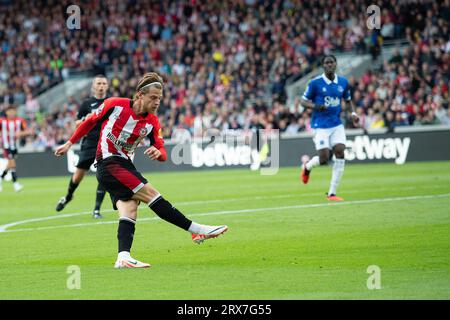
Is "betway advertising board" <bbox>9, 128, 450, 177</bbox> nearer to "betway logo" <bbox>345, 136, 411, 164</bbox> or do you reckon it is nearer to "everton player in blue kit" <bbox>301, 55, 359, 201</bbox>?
"betway logo" <bbox>345, 136, 411, 164</bbox>

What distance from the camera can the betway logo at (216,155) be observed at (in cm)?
3125

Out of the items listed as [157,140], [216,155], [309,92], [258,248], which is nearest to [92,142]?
[309,92]

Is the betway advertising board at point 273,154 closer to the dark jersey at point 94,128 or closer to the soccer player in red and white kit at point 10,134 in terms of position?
the soccer player in red and white kit at point 10,134

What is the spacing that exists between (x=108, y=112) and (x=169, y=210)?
1227mm

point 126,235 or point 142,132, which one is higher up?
point 142,132

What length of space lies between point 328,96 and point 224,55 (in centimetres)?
2013

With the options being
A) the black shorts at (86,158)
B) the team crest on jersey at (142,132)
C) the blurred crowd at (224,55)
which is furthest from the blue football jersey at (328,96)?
the blurred crowd at (224,55)

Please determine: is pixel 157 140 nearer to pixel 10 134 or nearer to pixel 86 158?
pixel 86 158

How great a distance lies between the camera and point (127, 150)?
10.2 metres

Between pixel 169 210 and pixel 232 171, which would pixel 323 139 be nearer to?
pixel 169 210

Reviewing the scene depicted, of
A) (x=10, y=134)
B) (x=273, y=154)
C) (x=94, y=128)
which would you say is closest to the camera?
(x=94, y=128)
